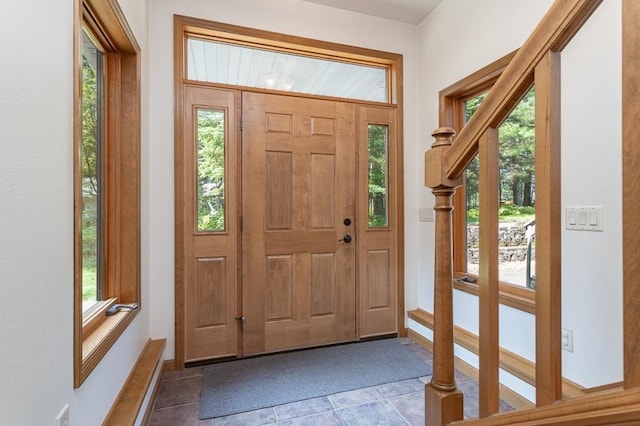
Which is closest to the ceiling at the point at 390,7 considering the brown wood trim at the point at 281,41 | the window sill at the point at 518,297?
the brown wood trim at the point at 281,41

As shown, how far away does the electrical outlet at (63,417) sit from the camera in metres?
0.96

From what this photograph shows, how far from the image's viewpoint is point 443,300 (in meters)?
0.98

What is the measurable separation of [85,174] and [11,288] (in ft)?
3.05

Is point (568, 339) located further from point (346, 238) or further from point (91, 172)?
point (91, 172)

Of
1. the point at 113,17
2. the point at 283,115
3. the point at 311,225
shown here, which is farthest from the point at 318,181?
the point at 113,17

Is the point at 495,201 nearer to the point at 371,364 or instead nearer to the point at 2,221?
the point at 2,221

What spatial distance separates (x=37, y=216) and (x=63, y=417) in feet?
2.06

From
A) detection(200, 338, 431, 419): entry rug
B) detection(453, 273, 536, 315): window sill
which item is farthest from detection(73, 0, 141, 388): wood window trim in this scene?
detection(453, 273, 536, 315): window sill

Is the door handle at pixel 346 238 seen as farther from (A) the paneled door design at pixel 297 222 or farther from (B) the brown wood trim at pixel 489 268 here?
(B) the brown wood trim at pixel 489 268

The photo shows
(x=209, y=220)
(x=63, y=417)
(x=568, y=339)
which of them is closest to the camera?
(x=63, y=417)

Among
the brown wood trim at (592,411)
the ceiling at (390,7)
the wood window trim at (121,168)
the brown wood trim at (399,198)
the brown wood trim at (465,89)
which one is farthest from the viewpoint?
the brown wood trim at (399,198)

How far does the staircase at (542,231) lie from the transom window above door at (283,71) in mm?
2002

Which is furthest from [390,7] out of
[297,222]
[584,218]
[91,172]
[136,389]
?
[136,389]

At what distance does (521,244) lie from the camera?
2.07m
